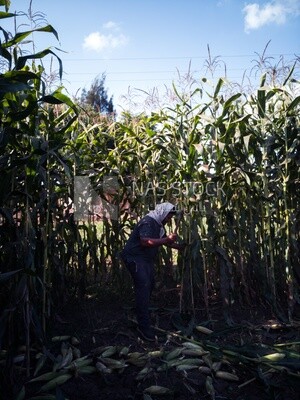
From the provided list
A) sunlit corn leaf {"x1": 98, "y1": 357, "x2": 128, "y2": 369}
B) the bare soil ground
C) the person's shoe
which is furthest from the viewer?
the person's shoe

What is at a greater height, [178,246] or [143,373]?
[178,246]

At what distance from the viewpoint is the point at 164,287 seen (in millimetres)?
4789

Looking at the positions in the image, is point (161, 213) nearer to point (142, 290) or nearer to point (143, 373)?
point (142, 290)

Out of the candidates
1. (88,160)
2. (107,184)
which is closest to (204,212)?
(107,184)

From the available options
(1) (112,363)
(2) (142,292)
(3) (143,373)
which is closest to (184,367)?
(3) (143,373)

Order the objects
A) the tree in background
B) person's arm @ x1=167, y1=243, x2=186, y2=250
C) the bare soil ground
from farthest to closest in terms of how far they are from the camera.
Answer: the tree in background
person's arm @ x1=167, y1=243, x2=186, y2=250
the bare soil ground

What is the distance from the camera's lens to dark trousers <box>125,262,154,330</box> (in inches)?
140

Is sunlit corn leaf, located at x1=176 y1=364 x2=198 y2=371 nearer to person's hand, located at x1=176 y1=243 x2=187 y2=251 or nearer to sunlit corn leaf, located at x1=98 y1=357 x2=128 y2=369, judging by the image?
sunlit corn leaf, located at x1=98 y1=357 x2=128 y2=369

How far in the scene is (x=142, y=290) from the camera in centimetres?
360

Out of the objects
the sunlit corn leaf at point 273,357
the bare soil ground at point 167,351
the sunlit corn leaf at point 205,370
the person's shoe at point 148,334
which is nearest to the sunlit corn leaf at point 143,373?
the bare soil ground at point 167,351

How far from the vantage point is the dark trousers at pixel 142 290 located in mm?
3559

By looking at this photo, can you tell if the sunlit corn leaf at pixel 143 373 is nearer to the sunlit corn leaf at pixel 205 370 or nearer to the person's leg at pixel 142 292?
the sunlit corn leaf at pixel 205 370

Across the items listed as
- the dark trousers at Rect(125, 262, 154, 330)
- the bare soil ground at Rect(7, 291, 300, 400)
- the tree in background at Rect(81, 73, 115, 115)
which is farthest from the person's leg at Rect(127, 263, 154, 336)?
the tree in background at Rect(81, 73, 115, 115)

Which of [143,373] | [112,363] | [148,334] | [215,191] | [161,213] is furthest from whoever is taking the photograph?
[215,191]
